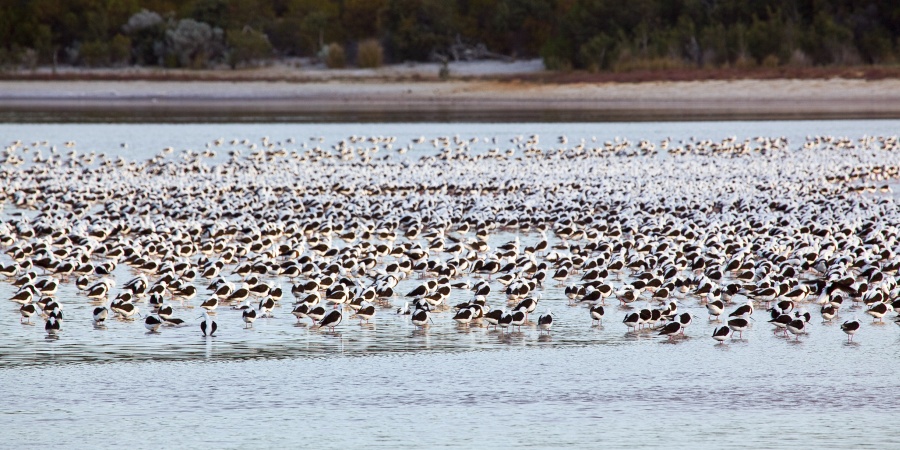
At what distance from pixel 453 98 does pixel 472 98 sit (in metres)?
0.97

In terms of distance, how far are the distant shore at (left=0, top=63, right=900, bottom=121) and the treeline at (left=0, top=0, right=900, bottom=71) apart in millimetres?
5073

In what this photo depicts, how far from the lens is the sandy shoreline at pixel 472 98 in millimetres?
53938

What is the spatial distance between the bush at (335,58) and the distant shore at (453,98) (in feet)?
16.1

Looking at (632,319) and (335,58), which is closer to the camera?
(632,319)

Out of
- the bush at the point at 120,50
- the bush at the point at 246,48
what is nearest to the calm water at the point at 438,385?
the bush at the point at 246,48

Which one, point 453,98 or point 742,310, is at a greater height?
point 453,98

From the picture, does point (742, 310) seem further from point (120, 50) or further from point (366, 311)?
point (120, 50)

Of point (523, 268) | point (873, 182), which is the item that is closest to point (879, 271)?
point (523, 268)

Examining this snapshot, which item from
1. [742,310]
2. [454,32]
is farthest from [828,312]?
[454,32]

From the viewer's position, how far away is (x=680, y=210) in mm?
22031

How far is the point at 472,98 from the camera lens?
63.0 meters

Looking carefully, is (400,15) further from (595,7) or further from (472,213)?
(472,213)

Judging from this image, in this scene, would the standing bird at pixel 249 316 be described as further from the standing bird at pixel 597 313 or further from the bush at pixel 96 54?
the bush at pixel 96 54

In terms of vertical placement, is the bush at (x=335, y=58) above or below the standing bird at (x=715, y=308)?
above
